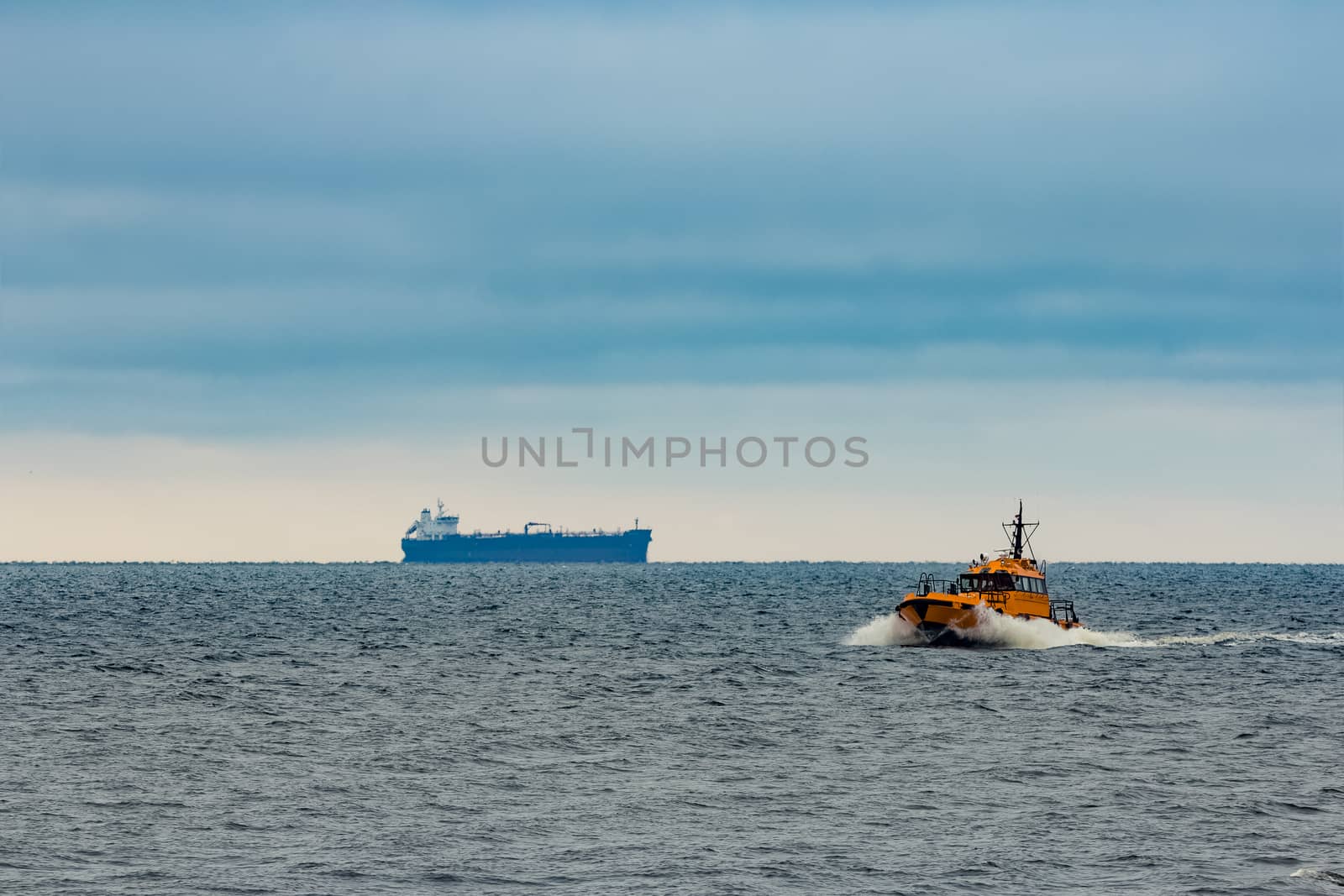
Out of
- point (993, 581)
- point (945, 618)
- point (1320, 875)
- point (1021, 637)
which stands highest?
point (993, 581)

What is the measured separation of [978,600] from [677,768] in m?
34.1

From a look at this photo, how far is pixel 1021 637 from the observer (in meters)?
65.1

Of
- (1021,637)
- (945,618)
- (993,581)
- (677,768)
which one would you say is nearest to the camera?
(677,768)

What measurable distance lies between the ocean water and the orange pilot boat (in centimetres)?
144

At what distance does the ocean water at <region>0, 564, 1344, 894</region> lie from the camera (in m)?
23.9

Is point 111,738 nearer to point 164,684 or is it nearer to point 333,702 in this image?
point 333,702

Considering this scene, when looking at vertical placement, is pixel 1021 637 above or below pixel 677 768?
above

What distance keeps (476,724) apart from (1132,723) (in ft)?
60.9

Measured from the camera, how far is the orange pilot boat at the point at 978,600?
63.6 meters

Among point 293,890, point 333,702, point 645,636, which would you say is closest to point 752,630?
point 645,636

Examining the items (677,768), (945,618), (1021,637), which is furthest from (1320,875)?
(1021,637)

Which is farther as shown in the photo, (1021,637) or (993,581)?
(993,581)

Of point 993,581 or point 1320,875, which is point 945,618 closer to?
point 993,581

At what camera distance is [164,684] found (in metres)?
50.2
